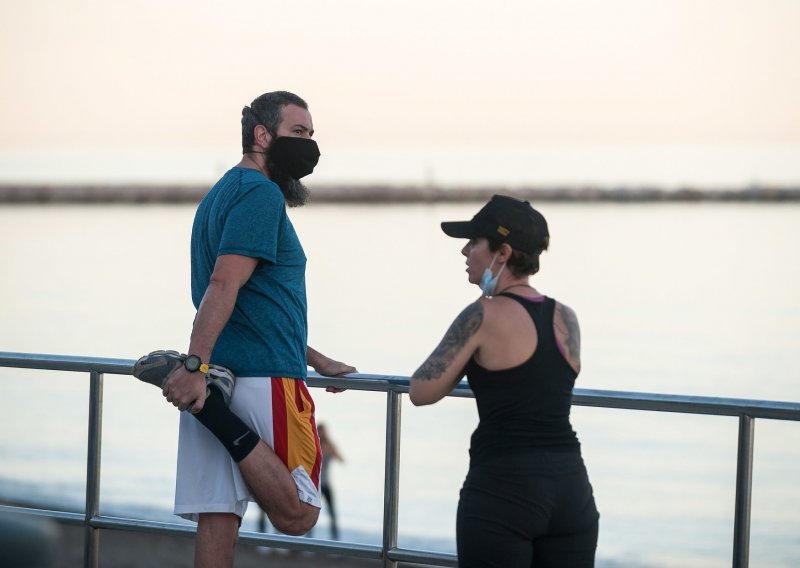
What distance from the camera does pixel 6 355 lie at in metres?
4.32

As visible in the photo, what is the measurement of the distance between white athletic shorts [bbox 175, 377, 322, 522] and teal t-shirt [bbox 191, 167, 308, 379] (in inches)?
2.0

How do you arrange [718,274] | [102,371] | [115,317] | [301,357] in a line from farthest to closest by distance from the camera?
[718,274]
[115,317]
[102,371]
[301,357]

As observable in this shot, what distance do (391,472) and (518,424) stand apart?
3.99ft

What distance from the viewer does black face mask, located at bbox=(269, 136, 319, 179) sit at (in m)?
3.40

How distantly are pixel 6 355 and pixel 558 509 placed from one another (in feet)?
7.80

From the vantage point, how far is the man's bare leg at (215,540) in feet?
10.8

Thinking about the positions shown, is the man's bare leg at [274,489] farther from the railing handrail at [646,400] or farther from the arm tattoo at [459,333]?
the arm tattoo at [459,333]

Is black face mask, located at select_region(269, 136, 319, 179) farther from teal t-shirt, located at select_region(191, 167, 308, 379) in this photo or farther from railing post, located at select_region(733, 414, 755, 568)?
railing post, located at select_region(733, 414, 755, 568)

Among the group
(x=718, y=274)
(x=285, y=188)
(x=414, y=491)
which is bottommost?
(x=414, y=491)

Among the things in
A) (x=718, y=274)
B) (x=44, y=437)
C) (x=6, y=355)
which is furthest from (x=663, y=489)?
(x=718, y=274)

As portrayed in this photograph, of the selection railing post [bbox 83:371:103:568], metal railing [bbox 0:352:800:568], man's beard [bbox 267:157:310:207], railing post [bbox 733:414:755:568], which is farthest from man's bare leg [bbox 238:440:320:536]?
railing post [bbox 733:414:755:568]

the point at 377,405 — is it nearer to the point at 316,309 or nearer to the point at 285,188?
the point at 316,309

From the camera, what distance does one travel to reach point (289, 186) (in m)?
3.51

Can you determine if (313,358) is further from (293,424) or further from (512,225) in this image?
(512,225)
